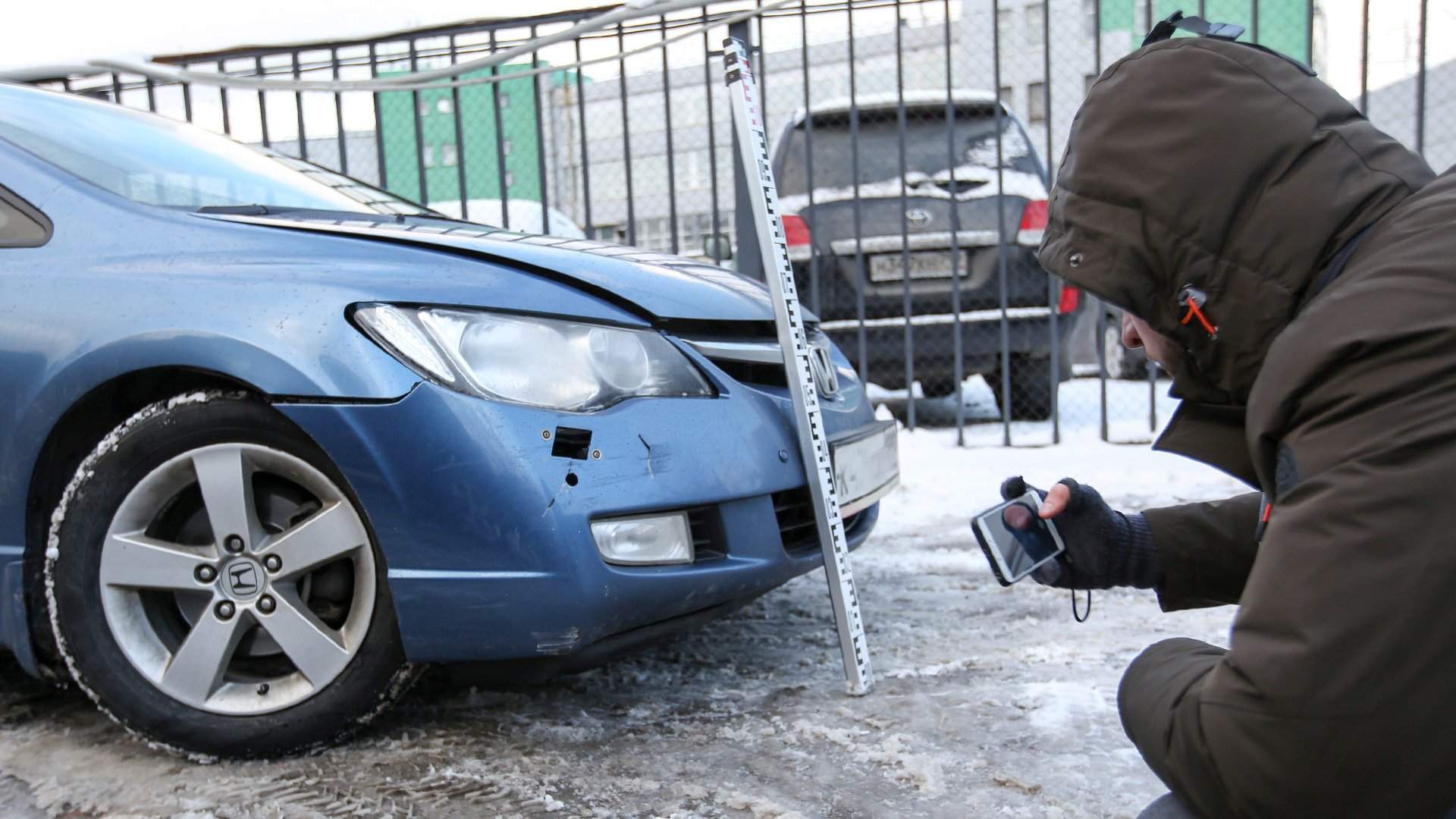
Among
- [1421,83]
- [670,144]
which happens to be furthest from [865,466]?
[1421,83]

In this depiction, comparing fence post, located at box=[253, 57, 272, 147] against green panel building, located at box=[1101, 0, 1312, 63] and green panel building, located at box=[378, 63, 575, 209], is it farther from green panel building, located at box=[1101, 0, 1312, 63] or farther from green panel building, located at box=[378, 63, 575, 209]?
green panel building, located at box=[1101, 0, 1312, 63]

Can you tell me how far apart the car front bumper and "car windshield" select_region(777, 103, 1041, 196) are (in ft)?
13.5

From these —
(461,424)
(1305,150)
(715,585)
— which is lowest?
(715,585)

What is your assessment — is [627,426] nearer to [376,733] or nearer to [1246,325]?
[376,733]

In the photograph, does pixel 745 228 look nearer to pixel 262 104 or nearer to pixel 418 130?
pixel 418 130

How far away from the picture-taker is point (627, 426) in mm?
2045

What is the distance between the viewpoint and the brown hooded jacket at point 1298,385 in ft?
2.64

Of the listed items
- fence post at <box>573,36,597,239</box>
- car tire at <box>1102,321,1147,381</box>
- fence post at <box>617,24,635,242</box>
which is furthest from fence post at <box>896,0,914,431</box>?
car tire at <box>1102,321,1147,381</box>

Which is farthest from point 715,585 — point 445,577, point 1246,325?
point 1246,325

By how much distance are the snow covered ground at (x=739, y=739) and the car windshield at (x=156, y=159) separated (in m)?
1.14

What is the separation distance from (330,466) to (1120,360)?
758 centimetres

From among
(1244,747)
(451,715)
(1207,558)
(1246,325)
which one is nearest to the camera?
(1244,747)

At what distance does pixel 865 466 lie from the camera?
2707 mm

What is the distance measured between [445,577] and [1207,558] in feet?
3.97
